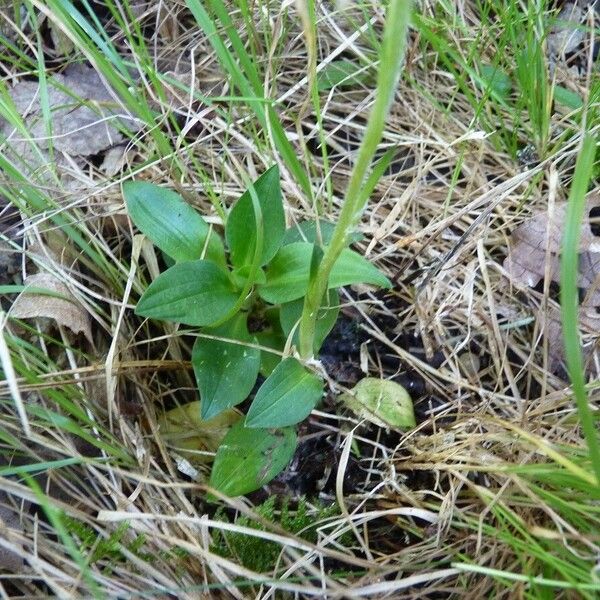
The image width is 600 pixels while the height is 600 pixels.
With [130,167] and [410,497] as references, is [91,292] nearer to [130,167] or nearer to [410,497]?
[130,167]

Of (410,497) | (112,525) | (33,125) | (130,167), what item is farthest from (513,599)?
(33,125)

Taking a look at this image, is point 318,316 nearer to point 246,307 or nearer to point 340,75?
point 246,307

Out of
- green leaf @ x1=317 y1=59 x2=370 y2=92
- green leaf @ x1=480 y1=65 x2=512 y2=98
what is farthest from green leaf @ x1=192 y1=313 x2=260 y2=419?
green leaf @ x1=480 y1=65 x2=512 y2=98

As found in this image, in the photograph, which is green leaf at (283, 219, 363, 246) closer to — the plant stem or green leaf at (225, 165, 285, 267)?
green leaf at (225, 165, 285, 267)

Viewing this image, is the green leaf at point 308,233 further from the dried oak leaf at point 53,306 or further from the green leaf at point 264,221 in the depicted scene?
the dried oak leaf at point 53,306

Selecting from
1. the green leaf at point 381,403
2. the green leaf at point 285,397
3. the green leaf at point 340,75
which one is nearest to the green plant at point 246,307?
the green leaf at point 285,397

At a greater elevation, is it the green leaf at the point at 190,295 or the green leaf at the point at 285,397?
the green leaf at the point at 190,295

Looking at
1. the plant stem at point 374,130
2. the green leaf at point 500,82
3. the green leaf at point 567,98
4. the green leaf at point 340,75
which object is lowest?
the green leaf at point 567,98

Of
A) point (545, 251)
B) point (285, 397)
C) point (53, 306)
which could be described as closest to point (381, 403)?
point (285, 397)
